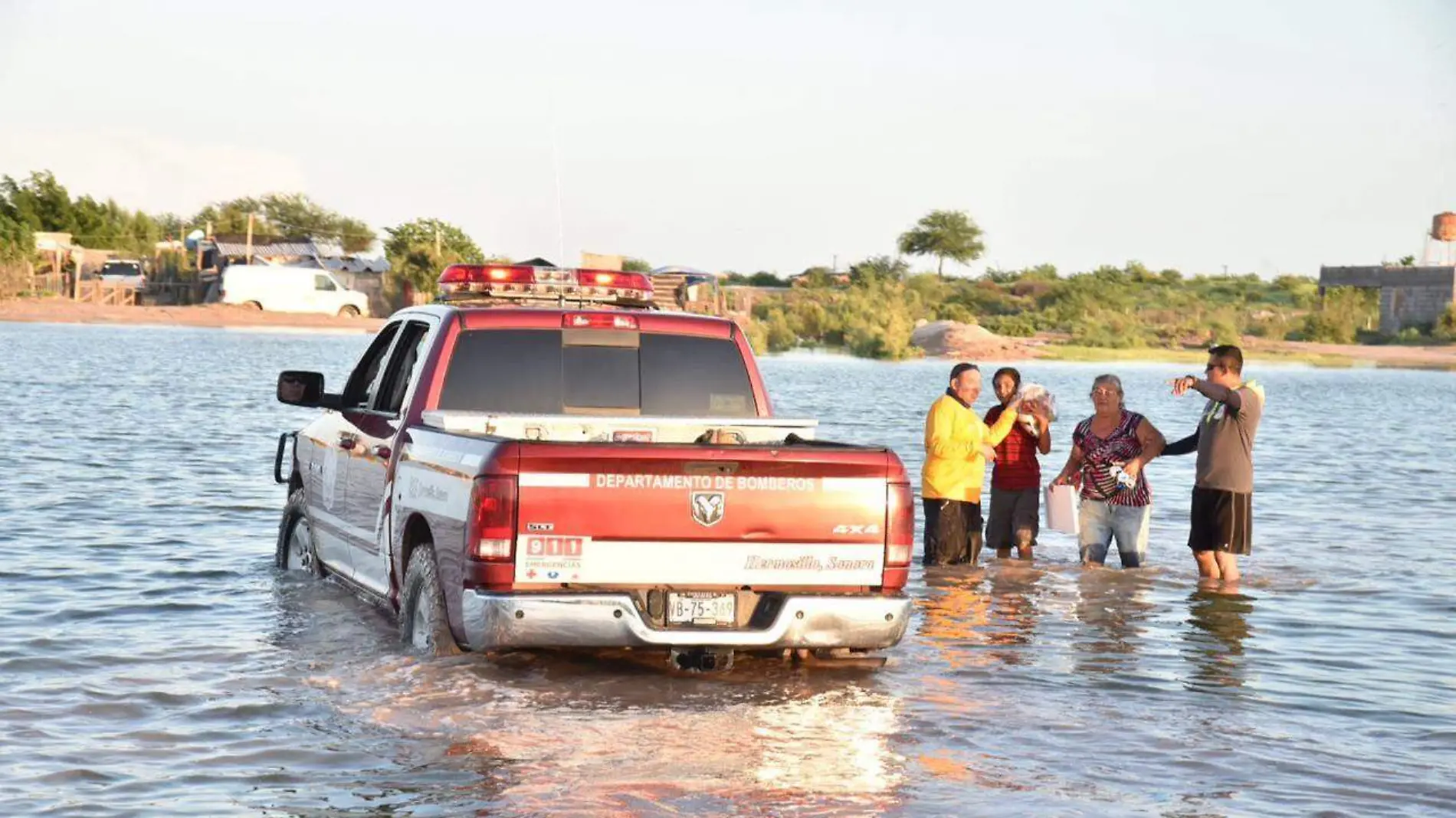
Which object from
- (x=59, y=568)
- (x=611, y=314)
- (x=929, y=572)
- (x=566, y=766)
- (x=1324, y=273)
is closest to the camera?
(x=566, y=766)

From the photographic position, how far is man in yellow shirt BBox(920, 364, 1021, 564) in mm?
14398

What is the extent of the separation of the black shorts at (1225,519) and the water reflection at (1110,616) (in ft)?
2.07

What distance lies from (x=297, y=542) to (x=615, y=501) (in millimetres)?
4741

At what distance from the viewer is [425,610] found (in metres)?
9.77

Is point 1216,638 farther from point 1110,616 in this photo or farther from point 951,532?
point 951,532

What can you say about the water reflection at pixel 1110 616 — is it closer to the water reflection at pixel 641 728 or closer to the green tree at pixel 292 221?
the water reflection at pixel 641 728

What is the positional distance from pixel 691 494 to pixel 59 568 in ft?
21.3

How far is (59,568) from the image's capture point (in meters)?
13.9

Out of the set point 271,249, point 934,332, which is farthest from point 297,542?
point 271,249

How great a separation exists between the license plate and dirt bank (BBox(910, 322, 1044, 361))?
77.4 metres

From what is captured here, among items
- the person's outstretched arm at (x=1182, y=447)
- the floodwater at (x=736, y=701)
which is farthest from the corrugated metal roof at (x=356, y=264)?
the person's outstretched arm at (x=1182, y=447)

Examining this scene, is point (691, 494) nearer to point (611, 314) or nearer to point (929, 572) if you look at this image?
point (611, 314)

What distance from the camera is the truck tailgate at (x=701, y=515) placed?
895 centimetres

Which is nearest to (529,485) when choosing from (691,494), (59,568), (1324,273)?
(691,494)
